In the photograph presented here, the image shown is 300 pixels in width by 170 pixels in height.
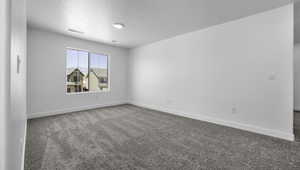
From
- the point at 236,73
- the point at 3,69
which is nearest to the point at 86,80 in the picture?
the point at 3,69

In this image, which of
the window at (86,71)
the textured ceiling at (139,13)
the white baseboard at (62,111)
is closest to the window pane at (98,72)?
the window at (86,71)

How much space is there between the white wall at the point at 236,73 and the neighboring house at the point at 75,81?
288 cm

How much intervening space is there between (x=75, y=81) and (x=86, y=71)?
53cm

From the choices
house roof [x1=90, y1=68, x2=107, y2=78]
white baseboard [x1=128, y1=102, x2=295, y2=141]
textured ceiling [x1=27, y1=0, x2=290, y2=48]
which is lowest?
white baseboard [x1=128, y1=102, x2=295, y2=141]

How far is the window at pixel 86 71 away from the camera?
4.45m

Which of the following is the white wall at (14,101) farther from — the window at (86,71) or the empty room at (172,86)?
the window at (86,71)

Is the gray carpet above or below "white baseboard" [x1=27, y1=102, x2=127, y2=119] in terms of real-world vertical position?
below

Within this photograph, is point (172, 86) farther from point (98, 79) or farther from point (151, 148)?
point (98, 79)

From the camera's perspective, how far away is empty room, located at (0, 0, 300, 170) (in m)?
1.82

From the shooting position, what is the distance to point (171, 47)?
171 inches

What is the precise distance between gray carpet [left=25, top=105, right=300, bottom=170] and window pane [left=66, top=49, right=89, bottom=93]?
1.72 m

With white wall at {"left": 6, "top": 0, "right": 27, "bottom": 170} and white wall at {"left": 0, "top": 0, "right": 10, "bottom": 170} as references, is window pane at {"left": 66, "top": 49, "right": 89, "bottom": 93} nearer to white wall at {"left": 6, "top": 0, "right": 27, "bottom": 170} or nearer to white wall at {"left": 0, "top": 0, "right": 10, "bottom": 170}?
white wall at {"left": 6, "top": 0, "right": 27, "bottom": 170}

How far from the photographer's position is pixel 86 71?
16.0ft

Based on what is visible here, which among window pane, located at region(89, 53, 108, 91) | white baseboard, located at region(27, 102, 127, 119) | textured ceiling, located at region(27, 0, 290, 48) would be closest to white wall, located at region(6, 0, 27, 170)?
textured ceiling, located at region(27, 0, 290, 48)
